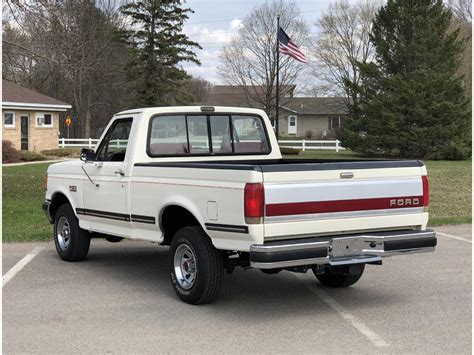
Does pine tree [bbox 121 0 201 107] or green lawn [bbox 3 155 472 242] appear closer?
green lawn [bbox 3 155 472 242]

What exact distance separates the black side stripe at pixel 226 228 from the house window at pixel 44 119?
33.4 m

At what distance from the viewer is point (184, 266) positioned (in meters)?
6.33

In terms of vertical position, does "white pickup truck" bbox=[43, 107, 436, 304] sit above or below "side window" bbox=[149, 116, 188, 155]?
below

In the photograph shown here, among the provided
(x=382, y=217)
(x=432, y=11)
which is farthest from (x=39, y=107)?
(x=382, y=217)

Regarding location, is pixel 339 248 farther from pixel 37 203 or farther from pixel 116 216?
pixel 37 203

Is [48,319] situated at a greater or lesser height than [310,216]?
lesser

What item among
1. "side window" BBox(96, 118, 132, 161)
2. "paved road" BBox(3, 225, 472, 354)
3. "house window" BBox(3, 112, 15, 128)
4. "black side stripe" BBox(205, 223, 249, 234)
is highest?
"house window" BBox(3, 112, 15, 128)

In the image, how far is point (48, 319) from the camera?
5.71 metres

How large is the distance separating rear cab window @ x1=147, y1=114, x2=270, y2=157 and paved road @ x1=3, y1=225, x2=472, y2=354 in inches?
61.2

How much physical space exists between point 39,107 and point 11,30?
18.6 meters

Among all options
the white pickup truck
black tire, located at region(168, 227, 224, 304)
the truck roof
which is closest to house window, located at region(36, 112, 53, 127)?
the white pickup truck

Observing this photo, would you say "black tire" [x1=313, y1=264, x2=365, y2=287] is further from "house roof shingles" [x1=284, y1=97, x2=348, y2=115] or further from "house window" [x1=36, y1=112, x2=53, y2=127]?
"house roof shingles" [x1=284, y1=97, x2=348, y2=115]

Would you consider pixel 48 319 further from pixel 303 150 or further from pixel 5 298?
pixel 303 150

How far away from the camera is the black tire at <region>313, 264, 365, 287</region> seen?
684 centimetres
